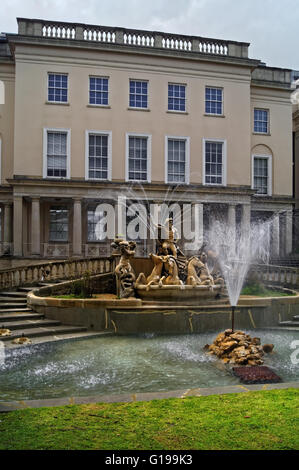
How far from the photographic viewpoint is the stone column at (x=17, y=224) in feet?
83.1

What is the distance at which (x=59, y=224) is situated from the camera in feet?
94.8

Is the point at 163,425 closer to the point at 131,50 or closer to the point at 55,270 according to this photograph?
the point at 55,270

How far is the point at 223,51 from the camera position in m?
29.9

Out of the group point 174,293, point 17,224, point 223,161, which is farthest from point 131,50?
point 174,293

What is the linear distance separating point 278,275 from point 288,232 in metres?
15.7

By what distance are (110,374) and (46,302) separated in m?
5.00

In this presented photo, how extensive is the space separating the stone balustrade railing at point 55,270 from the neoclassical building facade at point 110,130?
28.6 feet

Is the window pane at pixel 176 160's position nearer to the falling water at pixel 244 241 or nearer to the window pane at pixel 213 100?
the window pane at pixel 213 100

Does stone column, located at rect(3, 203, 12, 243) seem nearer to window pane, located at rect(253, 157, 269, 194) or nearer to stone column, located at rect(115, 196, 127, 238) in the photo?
stone column, located at rect(115, 196, 127, 238)

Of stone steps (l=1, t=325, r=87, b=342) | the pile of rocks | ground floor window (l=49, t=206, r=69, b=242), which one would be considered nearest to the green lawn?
the pile of rocks

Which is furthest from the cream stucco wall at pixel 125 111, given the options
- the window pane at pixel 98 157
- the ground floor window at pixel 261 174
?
the ground floor window at pixel 261 174

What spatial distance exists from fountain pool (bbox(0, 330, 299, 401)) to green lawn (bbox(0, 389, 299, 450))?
1308 millimetres

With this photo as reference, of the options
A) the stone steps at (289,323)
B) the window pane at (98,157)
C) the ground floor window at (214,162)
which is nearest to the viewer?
the stone steps at (289,323)
